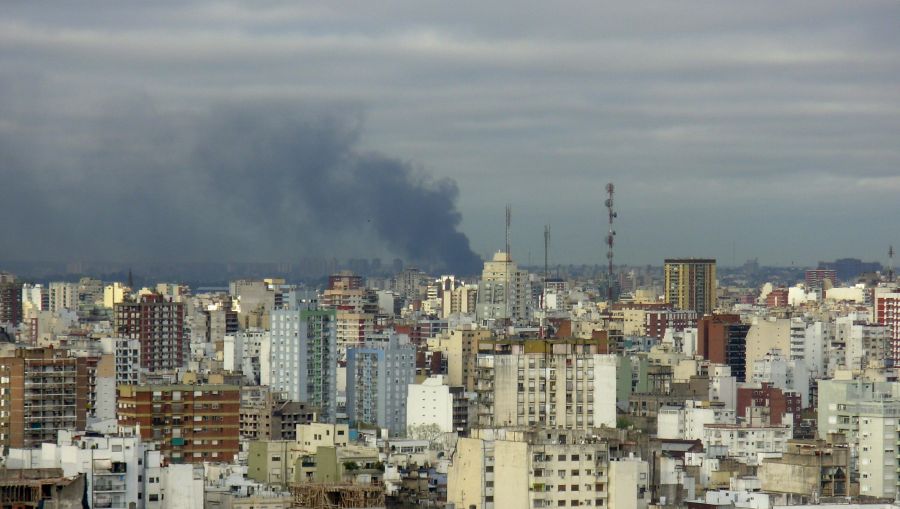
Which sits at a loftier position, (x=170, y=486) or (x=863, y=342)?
(x=863, y=342)

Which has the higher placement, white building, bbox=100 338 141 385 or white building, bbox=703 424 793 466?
white building, bbox=100 338 141 385

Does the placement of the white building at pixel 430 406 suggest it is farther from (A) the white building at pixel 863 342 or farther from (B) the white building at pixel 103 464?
(B) the white building at pixel 103 464

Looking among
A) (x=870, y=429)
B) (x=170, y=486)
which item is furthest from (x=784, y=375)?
(x=170, y=486)

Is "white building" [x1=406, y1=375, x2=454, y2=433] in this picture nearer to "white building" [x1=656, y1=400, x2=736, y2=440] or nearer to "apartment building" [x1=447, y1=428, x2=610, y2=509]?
"white building" [x1=656, y1=400, x2=736, y2=440]

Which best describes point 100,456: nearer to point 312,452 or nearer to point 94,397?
point 312,452

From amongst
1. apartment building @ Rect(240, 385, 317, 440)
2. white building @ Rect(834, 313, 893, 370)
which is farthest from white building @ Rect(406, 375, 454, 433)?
white building @ Rect(834, 313, 893, 370)

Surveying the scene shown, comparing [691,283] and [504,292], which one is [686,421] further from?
[691,283]

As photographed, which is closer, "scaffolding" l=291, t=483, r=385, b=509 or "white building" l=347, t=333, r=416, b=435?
"scaffolding" l=291, t=483, r=385, b=509
